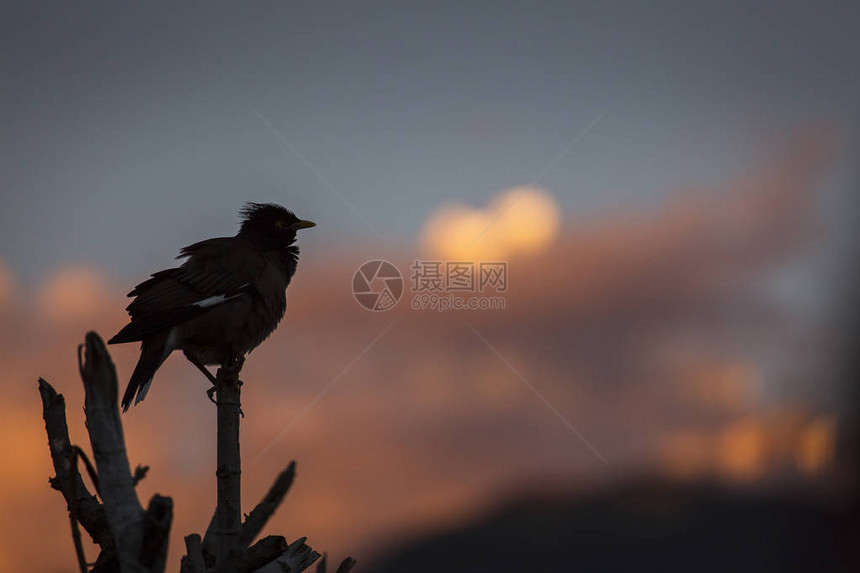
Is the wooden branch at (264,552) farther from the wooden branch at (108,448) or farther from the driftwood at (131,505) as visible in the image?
the wooden branch at (108,448)

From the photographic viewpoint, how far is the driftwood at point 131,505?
3.46 m

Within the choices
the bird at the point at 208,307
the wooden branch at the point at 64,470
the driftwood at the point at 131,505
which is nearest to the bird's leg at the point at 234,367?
the bird at the point at 208,307

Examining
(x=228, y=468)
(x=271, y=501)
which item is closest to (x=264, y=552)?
(x=228, y=468)

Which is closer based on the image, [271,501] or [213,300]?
[271,501]

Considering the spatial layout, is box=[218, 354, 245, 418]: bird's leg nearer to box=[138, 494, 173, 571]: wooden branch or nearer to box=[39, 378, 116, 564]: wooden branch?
box=[39, 378, 116, 564]: wooden branch

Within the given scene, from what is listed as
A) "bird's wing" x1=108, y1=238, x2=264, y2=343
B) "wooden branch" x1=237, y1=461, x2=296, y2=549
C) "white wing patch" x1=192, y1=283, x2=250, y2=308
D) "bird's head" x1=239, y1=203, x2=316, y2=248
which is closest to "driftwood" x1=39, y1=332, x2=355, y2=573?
"wooden branch" x1=237, y1=461, x2=296, y2=549

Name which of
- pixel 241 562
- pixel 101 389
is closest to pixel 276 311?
pixel 241 562

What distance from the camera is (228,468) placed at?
5543 mm

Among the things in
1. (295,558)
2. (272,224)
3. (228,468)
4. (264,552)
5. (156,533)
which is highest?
(272,224)

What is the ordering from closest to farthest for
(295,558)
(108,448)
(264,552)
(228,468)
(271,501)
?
(108,448) < (271,501) < (264,552) < (295,558) < (228,468)

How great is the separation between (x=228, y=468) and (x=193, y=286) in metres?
3.14

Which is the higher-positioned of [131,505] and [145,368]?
[145,368]

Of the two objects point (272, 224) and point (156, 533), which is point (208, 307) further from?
point (156, 533)

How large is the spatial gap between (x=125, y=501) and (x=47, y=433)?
2.45 metres
